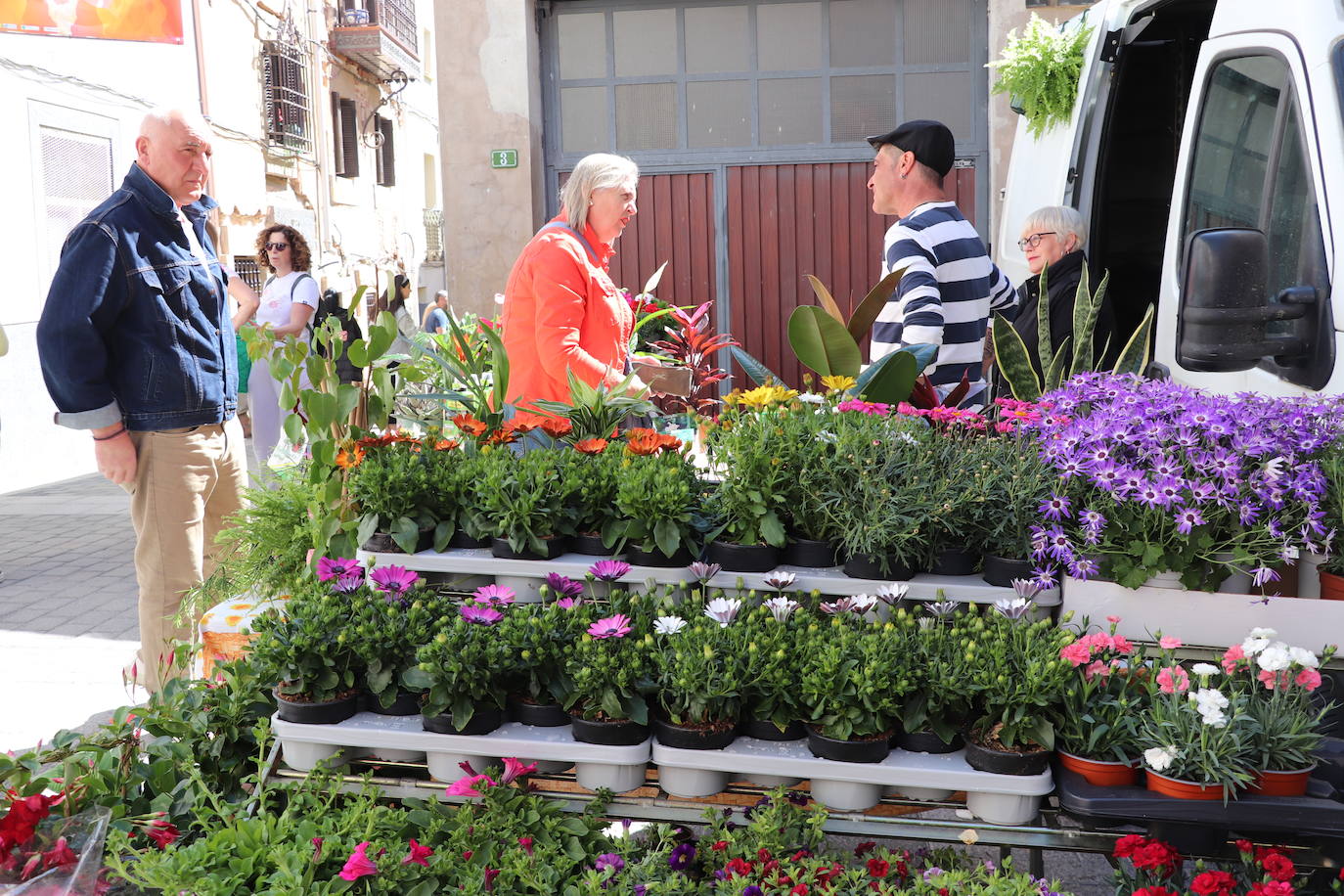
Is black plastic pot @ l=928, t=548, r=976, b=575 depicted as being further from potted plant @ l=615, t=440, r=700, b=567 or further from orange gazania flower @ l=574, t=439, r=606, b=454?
orange gazania flower @ l=574, t=439, r=606, b=454

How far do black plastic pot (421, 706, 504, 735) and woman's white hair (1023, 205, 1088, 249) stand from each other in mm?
2940

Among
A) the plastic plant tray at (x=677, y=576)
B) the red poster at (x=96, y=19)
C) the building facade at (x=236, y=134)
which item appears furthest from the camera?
the building facade at (x=236, y=134)

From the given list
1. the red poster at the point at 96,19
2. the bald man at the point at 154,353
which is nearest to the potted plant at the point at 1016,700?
the bald man at the point at 154,353

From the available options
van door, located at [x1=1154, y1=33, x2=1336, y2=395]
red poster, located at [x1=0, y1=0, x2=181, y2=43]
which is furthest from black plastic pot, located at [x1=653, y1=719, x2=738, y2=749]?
red poster, located at [x1=0, y1=0, x2=181, y2=43]

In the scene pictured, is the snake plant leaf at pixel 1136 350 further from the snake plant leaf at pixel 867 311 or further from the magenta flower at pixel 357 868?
the magenta flower at pixel 357 868

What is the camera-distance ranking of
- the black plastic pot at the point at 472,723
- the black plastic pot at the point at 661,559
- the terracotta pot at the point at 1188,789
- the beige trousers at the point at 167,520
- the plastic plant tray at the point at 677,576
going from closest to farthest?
the terracotta pot at the point at 1188,789 < the black plastic pot at the point at 472,723 < the plastic plant tray at the point at 677,576 < the black plastic pot at the point at 661,559 < the beige trousers at the point at 167,520

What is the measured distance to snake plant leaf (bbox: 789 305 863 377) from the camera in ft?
8.20

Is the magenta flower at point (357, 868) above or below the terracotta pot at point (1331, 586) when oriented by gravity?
below

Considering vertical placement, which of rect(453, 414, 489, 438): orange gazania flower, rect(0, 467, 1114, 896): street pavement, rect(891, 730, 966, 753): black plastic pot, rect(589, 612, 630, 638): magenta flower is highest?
rect(453, 414, 489, 438): orange gazania flower

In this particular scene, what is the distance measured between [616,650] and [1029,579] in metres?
0.73

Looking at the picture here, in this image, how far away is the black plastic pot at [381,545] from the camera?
85.0 inches

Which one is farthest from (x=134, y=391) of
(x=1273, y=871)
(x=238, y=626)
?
(x=1273, y=871)

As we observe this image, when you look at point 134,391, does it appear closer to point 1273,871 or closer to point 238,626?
point 238,626

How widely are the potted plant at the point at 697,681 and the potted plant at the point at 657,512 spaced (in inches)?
9.0
